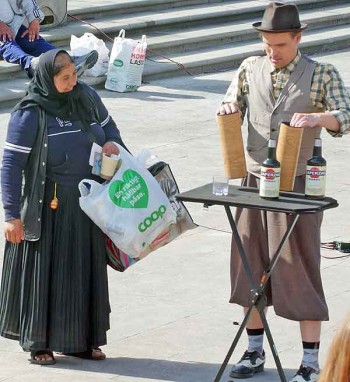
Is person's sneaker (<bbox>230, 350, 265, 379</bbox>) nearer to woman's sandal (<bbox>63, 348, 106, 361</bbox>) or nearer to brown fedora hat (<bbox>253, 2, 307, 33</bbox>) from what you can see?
woman's sandal (<bbox>63, 348, 106, 361</bbox>)

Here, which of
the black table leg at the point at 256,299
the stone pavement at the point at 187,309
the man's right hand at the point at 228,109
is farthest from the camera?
the stone pavement at the point at 187,309

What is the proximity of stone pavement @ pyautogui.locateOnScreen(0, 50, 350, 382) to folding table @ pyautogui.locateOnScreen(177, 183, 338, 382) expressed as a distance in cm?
59

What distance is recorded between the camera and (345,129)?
554cm

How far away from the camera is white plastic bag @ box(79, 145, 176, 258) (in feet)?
19.5

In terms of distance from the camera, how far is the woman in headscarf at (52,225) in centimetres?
596

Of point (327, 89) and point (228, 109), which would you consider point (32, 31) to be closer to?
point (228, 109)

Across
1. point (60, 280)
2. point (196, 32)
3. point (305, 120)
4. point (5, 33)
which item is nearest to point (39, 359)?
point (60, 280)

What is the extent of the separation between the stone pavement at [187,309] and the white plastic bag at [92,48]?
2.30 meters

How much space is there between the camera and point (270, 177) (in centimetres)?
538

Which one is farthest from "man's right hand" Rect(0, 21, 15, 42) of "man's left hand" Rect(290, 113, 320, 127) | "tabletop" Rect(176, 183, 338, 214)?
"man's left hand" Rect(290, 113, 320, 127)

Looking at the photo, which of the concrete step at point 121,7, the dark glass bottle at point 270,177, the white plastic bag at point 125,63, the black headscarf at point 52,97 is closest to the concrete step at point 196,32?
the concrete step at point 121,7

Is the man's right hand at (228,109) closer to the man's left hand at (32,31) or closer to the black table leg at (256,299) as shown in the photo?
the black table leg at (256,299)

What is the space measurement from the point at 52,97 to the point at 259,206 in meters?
1.40

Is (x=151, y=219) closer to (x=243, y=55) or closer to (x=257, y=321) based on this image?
(x=257, y=321)
